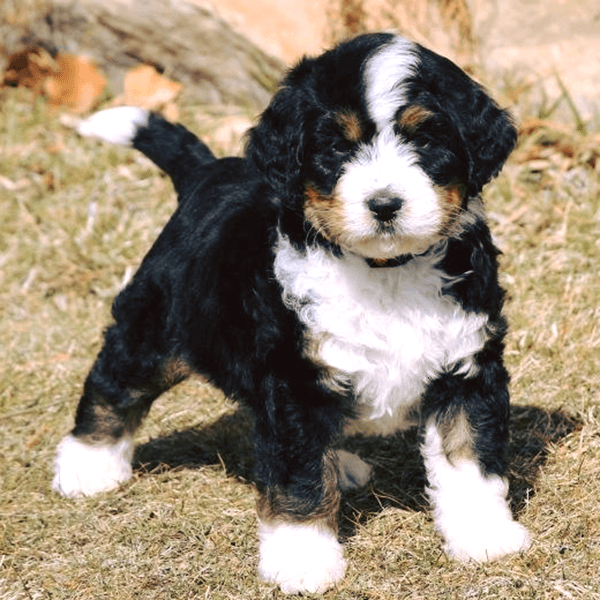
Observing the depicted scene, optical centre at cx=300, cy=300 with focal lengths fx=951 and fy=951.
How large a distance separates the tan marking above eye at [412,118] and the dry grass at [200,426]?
1.50 m

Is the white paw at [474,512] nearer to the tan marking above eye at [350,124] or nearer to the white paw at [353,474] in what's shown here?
the white paw at [353,474]

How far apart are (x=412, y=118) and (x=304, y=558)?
151cm

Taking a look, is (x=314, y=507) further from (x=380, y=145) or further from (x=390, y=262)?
(x=380, y=145)

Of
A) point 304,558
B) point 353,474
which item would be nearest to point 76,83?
point 353,474

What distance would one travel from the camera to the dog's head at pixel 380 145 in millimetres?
2883

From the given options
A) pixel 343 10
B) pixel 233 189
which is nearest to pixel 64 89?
pixel 343 10

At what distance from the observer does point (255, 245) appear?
3.44 m

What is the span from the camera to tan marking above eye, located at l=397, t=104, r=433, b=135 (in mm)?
2920

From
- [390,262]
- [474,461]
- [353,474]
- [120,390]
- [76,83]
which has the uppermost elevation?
[390,262]

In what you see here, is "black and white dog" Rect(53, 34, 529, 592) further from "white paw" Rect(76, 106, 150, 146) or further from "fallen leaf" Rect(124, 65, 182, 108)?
"fallen leaf" Rect(124, 65, 182, 108)

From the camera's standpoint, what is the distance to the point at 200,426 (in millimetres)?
4691

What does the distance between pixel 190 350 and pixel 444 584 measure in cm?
131

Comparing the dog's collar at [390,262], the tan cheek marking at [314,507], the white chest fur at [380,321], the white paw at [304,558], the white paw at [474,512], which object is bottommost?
the white paw at [304,558]

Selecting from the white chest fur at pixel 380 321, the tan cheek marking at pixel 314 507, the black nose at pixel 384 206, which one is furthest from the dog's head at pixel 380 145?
the tan cheek marking at pixel 314 507
